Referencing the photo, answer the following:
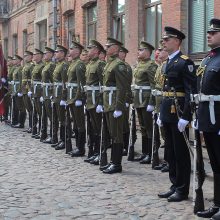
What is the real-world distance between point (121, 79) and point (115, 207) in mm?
2435

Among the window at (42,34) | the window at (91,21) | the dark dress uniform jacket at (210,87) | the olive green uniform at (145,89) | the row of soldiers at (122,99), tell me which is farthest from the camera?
the window at (42,34)

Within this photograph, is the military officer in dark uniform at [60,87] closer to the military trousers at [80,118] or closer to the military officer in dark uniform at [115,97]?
the military trousers at [80,118]

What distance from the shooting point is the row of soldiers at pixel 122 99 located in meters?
5.57

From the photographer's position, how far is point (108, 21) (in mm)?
15352

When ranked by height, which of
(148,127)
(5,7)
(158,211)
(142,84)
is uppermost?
(5,7)

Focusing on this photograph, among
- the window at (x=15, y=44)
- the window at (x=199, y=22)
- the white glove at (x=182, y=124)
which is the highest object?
the window at (x=15, y=44)

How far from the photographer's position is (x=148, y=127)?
8953mm

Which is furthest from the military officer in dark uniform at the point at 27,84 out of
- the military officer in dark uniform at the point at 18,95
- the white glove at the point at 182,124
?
the white glove at the point at 182,124

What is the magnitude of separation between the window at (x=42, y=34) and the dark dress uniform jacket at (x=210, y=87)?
55.0ft

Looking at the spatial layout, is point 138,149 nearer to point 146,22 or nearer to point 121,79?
point 121,79

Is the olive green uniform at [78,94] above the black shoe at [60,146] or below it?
above

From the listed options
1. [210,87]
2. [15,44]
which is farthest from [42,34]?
[210,87]

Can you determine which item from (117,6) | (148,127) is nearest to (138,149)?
(148,127)

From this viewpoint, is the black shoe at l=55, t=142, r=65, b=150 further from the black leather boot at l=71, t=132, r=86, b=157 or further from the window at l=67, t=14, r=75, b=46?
the window at l=67, t=14, r=75, b=46
